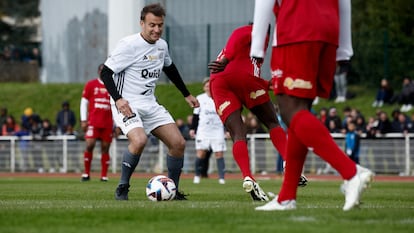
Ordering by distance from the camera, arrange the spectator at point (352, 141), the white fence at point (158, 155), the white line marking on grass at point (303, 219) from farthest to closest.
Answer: the white fence at point (158, 155) < the spectator at point (352, 141) < the white line marking on grass at point (303, 219)

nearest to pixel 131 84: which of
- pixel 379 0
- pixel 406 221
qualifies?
pixel 406 221

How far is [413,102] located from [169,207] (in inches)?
954

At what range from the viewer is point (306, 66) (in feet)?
28.3

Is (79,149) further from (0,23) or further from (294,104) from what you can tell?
(0,23)

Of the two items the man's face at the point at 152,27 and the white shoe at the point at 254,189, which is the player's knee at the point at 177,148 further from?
the man's face at the point at 152,27

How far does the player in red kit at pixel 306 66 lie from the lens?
8.59 metres

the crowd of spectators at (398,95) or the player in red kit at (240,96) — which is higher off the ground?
the player in red kit at (240,96)

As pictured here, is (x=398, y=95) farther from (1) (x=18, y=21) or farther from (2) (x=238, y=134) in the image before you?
(1) (x=18, y=21)

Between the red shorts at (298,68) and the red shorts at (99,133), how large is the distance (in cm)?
1467

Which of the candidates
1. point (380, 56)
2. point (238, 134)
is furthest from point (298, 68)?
point (380, 56)

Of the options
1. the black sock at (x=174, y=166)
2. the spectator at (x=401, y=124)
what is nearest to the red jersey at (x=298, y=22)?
the black sock at (x=174, y=166)

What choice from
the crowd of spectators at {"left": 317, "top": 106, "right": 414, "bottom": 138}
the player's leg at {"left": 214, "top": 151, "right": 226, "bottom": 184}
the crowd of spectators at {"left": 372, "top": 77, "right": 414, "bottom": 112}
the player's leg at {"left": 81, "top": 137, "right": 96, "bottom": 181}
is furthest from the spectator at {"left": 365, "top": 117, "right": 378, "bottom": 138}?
the player's leg at {"left": 81, "top": 137, "right": 96, "bottom": 181}

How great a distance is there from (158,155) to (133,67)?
1888cm

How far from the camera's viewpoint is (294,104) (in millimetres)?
8703
